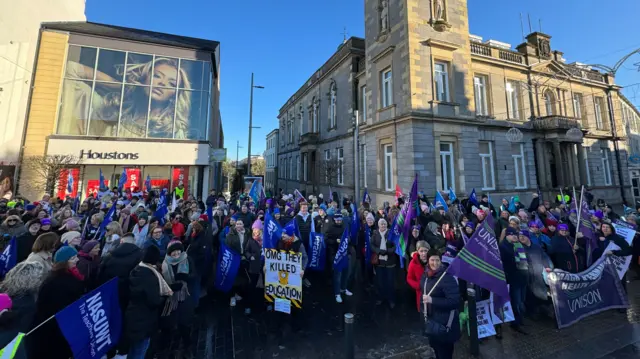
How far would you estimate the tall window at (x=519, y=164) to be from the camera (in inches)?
742

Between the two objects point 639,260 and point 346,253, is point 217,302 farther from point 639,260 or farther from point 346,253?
point 639,260

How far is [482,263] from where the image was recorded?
4066 mm

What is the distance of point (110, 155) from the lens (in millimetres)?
16219

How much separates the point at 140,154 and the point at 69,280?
54.0 ft

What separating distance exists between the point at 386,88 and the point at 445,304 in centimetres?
1575

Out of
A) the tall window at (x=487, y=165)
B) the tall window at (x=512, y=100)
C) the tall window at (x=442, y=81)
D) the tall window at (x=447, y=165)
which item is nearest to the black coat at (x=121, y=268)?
the tall window at (x=447, y=165)

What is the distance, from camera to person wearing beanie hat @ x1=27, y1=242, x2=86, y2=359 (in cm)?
297

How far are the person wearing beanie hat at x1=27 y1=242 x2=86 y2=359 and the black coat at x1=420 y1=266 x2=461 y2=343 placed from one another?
460 centimetres

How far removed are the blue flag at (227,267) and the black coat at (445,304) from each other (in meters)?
3.88

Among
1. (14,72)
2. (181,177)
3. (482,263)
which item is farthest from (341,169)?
(14,72)

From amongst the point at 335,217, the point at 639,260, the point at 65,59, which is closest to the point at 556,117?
the point at 639,260

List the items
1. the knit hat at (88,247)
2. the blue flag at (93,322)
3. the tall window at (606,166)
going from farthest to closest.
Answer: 1. the tall window at (606,166)
2. the knit hat at (88,247)
3. the blue flag at (93,322)

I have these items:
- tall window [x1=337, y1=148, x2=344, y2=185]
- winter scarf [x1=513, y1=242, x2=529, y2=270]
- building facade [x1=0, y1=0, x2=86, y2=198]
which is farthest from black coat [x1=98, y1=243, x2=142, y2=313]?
tall window [x1=337, y1=148, x2=344, y2=185]

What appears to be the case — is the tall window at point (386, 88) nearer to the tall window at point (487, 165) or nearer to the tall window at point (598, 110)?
the tall window at point (487, 165)
